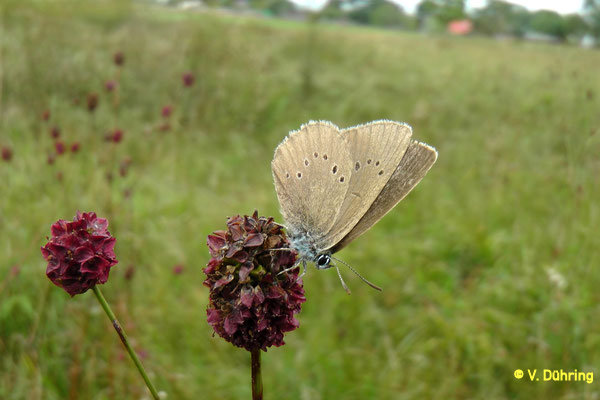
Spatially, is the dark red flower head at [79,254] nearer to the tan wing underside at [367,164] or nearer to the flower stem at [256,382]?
the flower stem at [256,382]

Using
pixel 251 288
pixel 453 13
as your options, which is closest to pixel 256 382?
pixel 251 288

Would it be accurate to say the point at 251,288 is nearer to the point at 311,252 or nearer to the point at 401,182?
the point at 311,252

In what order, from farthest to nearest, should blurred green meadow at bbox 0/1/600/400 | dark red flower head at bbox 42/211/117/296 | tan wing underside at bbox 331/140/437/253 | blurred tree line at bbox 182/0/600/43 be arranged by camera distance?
blurred tree line at bbox 182/0/600/43
blurred green meadow at bbox 0/1/600/400
tan wing underside at bbox 331/140/437/253
dark red flower head at bbox 42/211/117/296

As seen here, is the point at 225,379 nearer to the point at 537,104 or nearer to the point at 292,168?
the point at 292,168

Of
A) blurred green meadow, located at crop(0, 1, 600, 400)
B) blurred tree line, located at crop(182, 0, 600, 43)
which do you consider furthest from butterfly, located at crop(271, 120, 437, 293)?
blurred tree line, located at crop(182, 0, 600, 43)

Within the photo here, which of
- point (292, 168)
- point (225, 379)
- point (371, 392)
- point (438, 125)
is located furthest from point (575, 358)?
point (438, 125)

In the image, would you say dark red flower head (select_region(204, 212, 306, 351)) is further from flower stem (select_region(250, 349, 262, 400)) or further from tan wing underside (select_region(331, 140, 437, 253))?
tan wing underside (select_region(331, 140, 437, 253))
